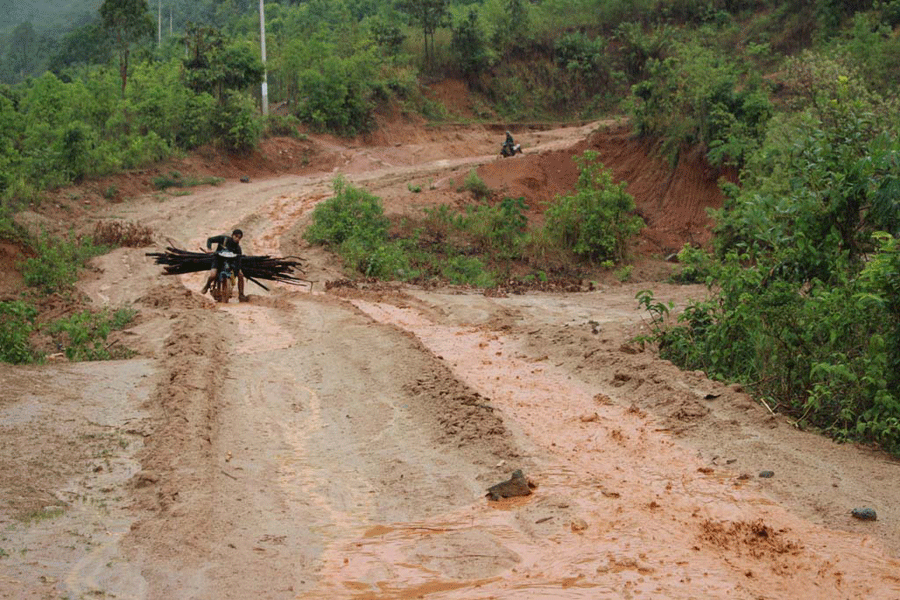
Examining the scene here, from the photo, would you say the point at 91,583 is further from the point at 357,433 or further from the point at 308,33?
the point at 308,33

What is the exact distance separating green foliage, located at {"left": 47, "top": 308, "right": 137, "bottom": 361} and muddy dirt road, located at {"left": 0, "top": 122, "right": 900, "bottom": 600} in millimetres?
545

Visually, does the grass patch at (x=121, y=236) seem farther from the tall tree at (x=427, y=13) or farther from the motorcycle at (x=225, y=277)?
the tall tree at (x=427, y=13)

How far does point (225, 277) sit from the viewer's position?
48.7 ft

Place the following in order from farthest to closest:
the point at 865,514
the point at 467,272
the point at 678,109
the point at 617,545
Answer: the point at 678,109 → the point at 467,272 → the point at 865,514 → the point at 617,545

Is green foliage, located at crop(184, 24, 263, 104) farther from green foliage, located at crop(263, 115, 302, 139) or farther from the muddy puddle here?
the muddy puddle

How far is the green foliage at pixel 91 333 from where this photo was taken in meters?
10.9

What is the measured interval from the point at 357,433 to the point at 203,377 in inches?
91.9

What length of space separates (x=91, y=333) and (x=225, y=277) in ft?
10.5

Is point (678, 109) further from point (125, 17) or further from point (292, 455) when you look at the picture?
point (292, 455)

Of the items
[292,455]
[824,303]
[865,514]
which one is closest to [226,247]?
[292,455]

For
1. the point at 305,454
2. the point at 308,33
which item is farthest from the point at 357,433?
the point at 308,33

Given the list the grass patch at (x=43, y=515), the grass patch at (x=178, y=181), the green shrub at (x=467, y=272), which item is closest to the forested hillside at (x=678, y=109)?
the grass patch at (x=178, y=181)

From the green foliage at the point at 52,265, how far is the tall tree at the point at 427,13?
28116mm

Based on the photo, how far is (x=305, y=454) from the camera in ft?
23.7
